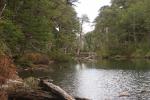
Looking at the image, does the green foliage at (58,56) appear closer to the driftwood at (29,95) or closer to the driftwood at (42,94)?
the driftwood at (42,94)

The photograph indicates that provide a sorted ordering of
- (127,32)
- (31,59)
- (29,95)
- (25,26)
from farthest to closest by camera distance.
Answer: (127,32), (31,59), (25,26), (29,95)

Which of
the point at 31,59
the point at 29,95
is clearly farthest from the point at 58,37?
the point at 29,95

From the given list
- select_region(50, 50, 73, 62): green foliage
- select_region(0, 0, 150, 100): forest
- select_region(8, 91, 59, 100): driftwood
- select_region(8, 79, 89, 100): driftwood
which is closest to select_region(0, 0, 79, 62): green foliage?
select_region(0, 0, 150, 100): forest

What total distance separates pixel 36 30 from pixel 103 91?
20.7m

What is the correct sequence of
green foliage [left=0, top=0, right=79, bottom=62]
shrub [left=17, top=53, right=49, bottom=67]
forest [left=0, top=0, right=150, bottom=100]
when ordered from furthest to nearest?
1. shrub [left=17, top=53, right=49, bottom=67]
2. green foliage [left=0, top=0, right=79, bottom=62]
3. forest [left=0, top=0, right=150, bottom=100]

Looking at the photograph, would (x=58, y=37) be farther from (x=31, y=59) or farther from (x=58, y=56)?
(x=31, y=59)

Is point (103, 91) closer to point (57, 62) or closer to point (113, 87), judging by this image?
point (113, 87)

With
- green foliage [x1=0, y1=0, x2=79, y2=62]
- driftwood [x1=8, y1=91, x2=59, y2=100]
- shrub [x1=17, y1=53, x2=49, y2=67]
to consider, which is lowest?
driftwood [x1=8, y1=91, x2=59, y2=100]

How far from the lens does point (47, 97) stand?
2030 cm

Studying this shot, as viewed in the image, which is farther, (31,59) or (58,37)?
(58,37)

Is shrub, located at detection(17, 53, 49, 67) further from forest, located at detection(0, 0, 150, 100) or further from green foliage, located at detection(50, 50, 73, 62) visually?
green foliage, located at detection(50, 50, 73, 62)

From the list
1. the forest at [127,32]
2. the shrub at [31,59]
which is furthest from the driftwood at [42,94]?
the forest at [127,32]

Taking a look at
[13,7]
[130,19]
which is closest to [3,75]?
[13,7]

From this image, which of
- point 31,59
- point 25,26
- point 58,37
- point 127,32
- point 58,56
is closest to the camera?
point 25,26
